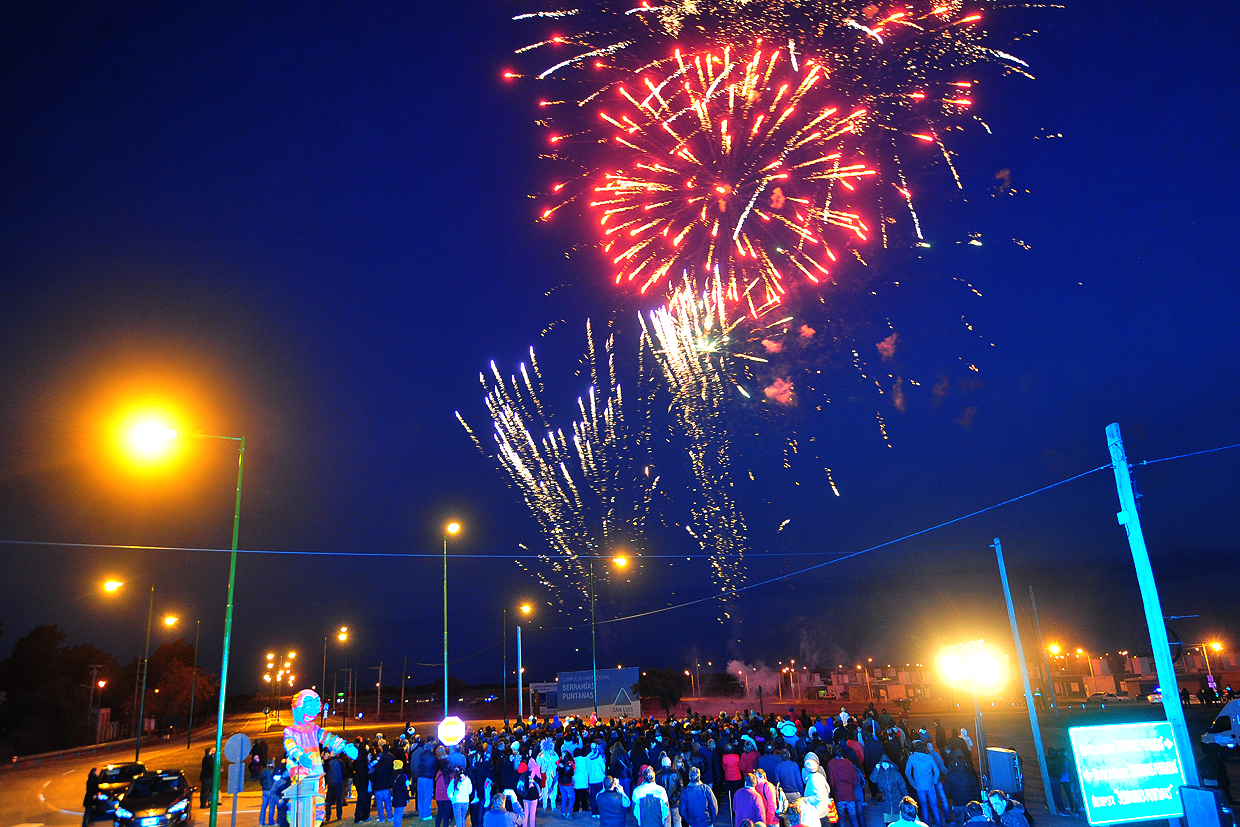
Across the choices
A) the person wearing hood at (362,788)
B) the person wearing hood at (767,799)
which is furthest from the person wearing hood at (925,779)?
the person wearing hood at (362,788)

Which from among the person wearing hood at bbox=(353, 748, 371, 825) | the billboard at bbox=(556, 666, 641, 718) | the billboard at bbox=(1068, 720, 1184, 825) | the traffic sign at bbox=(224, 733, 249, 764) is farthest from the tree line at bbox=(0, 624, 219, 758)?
the billboard at bbox=(1068, 720, 1184, 825)

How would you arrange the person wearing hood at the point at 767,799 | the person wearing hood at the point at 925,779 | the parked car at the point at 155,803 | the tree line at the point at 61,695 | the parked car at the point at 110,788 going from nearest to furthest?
the person wearing hood at the point at 767,799, the person wearing hood at the point at 925,779, the parked car at the point at 155,803, the parked car at the point at 110,788, the tree line at the point at 61,695

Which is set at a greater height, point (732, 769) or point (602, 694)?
point (732, 769)

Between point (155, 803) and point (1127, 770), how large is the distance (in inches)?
782

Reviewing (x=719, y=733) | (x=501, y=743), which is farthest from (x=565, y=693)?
(x=719, y=733)

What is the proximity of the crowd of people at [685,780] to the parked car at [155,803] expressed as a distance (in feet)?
7.29

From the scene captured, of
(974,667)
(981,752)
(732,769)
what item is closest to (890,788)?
(732,769)

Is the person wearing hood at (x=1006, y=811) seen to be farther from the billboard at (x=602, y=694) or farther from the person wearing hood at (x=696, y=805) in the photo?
the billboard at (x=602, y=694)

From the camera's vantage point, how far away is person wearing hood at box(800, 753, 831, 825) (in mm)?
10805

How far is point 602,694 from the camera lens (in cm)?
4309

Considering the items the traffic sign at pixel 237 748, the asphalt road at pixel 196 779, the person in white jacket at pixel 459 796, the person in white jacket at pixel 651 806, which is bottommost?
the asphalt road at pixel 196 779

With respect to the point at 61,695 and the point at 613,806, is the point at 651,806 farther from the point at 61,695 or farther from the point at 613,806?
the point at 61,695

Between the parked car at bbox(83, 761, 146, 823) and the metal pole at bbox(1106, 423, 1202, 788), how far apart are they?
2143 cm

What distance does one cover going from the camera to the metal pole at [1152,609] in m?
9.73
